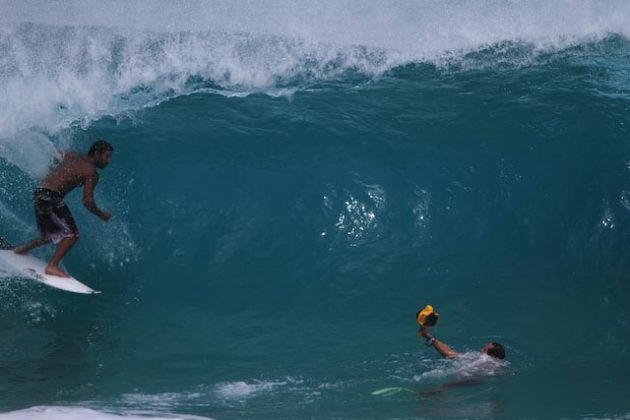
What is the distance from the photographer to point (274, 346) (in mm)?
7371

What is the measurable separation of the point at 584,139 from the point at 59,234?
6.41 meters

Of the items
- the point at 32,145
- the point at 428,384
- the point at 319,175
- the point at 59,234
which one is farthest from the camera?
the point at 319,175

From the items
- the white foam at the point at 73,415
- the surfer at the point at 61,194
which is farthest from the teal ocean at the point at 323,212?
the surfer at the point at 61,194

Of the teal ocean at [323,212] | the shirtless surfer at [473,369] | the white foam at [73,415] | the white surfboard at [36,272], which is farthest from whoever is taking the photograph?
the white surfboard at [36,272]

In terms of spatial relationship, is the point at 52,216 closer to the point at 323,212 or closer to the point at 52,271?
the point at 52,271

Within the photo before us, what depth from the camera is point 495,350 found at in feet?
22.4

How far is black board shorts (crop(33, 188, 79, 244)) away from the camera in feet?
23.7

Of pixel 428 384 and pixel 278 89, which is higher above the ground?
pixel 278 89

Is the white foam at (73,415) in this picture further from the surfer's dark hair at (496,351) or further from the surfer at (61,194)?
the surfer's dark hair at (496,351)

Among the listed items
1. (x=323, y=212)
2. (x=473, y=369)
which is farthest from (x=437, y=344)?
(x=323, y=212)

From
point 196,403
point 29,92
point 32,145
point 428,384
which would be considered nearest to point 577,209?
point 428,384

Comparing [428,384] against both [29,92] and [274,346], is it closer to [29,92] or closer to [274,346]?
[274,346]

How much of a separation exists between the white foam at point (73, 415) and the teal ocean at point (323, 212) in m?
0.04

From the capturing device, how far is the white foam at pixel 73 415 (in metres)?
4.87
